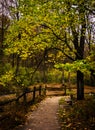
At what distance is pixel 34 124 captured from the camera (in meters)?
13.4

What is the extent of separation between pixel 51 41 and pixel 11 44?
118 inches

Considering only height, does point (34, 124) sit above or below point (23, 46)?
below

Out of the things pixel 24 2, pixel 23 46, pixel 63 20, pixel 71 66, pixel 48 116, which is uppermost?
pixel 24 2

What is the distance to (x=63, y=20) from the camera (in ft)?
55.5

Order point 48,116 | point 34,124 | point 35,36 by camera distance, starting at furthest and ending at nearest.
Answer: point 35,36 < point 48,116 < point 34,124

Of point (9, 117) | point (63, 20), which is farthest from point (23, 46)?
point (9, 117)

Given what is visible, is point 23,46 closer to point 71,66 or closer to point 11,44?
point 11,44

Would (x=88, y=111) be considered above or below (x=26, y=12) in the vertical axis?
below

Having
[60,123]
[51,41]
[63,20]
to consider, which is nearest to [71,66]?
[60,123]

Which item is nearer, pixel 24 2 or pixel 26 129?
pixel 26 129

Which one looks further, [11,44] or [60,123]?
[11,44]

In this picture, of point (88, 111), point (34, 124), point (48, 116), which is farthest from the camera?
point (48, 116)

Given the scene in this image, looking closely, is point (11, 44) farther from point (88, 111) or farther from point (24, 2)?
point (88, 111)

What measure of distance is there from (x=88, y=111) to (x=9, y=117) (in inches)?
157
